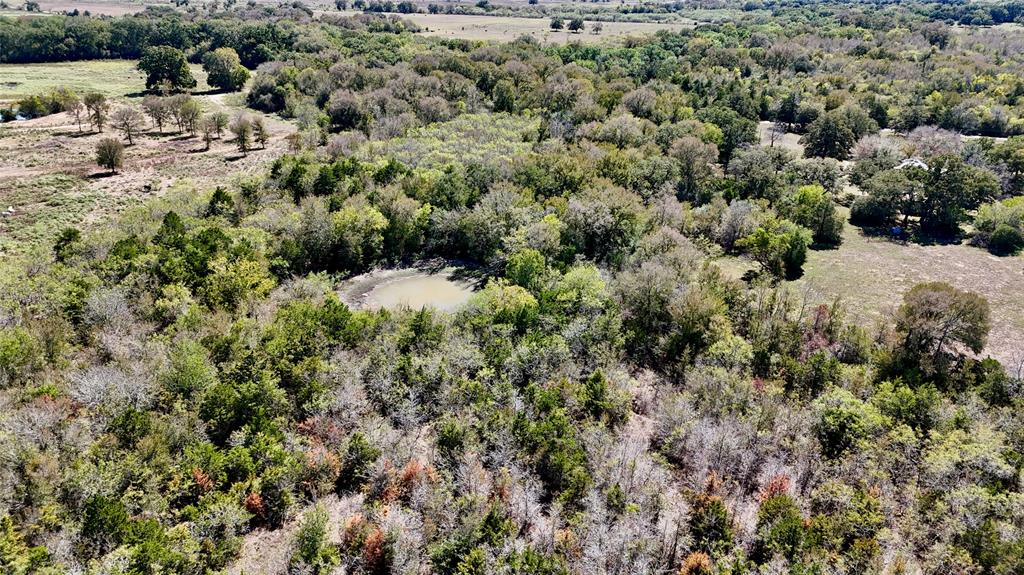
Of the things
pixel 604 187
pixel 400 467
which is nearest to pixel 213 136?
pixel 604 187

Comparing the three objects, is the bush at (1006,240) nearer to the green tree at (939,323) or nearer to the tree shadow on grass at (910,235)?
the tree shadow on grass at (910,235)

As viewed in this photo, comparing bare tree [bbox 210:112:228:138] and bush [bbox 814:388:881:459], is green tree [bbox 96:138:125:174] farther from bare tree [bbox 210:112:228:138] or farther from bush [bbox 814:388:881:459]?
bush [bbox 814:388:881:459]

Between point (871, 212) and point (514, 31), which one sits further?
point (514, 31)

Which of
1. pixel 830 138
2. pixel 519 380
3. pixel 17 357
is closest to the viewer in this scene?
pixel 17 357

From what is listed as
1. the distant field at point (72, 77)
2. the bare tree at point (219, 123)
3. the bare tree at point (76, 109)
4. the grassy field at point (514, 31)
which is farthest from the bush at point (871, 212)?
the distant field at point (72, 77)

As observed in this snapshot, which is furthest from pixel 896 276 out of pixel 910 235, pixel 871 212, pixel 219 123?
pixel 219 123

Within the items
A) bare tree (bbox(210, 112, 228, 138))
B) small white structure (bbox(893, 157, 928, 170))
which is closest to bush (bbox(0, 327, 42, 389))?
bare tree (bbox(210, 112, 228, 138))

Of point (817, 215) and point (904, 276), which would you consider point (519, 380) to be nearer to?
point (904, 276)
